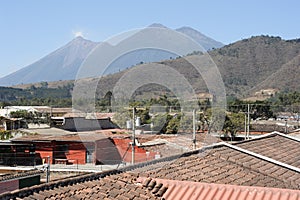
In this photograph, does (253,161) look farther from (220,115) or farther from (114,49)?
(220,115)

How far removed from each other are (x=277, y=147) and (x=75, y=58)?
1327 inches

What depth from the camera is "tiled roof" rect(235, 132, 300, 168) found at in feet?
23.3

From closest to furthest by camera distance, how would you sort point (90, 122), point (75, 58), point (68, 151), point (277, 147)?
point (277, 147) → point (90, 122) → point (68, 151) → point (75, 58)

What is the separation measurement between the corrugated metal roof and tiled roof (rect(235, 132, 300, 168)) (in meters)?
2.71

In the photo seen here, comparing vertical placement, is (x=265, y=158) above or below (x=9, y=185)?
above

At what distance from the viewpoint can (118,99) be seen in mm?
13367

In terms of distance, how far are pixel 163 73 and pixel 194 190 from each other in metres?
5.00

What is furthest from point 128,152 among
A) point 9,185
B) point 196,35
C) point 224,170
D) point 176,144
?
point 196,35

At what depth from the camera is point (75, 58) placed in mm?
39875

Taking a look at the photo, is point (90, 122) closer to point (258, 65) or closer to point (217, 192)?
point (217, 192)

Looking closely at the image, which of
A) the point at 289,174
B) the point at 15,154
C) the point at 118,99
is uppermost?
the point at 118,99

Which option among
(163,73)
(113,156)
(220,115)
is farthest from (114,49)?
(220,115)

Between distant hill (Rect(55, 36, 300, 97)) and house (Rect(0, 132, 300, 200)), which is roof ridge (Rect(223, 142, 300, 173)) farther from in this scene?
distant hill (Rect(55, 36, 300, 97))

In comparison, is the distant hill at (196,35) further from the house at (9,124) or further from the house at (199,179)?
the house at (9,124)
